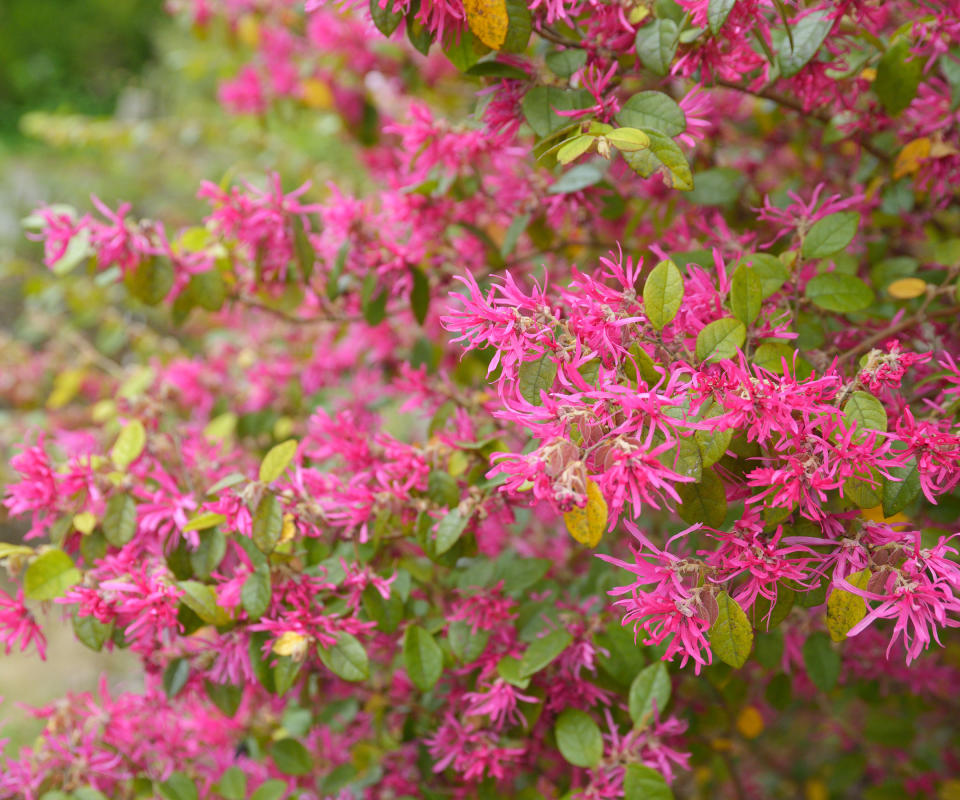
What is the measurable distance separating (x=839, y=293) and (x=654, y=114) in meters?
0.25

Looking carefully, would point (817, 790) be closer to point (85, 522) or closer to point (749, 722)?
point (749, 722)

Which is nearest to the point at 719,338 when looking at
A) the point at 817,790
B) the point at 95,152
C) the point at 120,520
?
the point at 120,520

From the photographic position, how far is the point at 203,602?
706 millimetres

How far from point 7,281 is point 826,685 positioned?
2.59 meters

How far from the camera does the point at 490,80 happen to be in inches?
29.8

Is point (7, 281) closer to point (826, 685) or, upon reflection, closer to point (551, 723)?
point (551, 723)

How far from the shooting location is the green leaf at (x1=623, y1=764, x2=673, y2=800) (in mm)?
667

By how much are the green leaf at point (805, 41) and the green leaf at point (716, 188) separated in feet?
0.70

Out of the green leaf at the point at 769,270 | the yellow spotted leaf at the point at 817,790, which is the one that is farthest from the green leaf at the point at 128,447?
the yellow spotted leaf at the point at 817,790

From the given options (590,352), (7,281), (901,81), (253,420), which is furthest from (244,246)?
(7,281)

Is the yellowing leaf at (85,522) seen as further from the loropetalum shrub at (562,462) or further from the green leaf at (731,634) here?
the green leaf at (731,634)

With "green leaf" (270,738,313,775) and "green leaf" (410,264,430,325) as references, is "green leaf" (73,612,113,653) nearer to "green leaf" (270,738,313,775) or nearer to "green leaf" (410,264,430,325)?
"green leaf" (270,738,313,775)

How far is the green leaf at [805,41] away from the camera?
2.28ft

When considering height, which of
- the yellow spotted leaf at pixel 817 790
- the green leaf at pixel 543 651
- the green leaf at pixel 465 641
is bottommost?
the yellow spotted leaf at pixel 817 790
